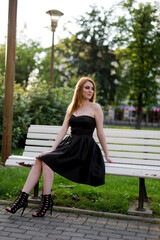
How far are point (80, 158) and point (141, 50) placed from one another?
28966 mm

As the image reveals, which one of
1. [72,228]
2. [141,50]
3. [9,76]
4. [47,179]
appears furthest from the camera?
[141,50]

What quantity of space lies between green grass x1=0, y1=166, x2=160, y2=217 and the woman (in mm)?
444

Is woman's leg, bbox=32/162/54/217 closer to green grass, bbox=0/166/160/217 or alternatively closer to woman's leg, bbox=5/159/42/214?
woman's leg, bbox=5/159/42/214

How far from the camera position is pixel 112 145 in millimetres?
4977

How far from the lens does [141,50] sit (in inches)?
1254

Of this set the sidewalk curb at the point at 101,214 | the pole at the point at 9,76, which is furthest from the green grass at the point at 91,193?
the pole at the point at 9,76

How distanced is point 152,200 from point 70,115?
5.18ft

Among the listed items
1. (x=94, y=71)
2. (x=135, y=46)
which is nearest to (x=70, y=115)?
(x=135, y=46)

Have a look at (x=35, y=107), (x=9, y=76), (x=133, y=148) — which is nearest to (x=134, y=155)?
(x=133, y=148)

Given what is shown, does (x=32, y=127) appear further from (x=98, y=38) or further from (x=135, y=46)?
(x=98, y=38)

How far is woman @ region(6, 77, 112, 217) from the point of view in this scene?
4.07 m

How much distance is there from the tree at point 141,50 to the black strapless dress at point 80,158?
2754cm

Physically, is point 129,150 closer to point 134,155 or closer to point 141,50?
point 134,155

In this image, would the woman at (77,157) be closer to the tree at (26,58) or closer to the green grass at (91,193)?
the green grass at (91,193)
